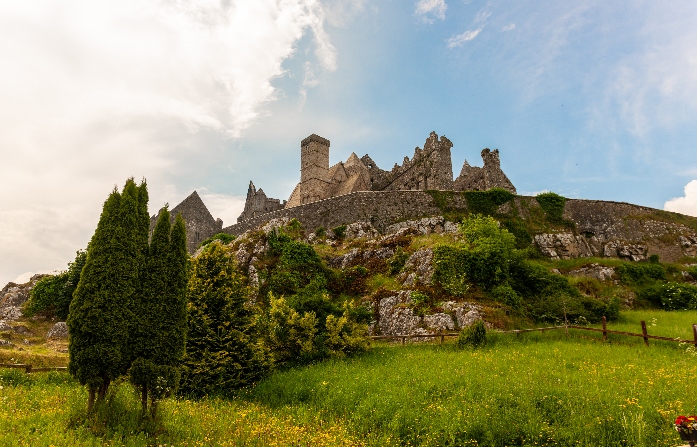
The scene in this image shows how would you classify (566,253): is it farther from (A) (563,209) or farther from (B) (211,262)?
(B) (211,262)

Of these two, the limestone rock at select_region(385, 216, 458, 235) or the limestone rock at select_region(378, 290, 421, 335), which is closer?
the limestone rock at select_region(378, 290, 421, 335)

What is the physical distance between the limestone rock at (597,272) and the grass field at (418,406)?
13.9 meters

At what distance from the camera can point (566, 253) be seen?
34.8 meters

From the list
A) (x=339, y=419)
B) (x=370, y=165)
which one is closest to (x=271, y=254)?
(x=339, y=419)

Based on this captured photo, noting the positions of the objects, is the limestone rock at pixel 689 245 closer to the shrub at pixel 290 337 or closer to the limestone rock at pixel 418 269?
the limestone rock at pixel 418 269

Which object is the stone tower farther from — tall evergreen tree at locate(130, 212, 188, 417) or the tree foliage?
tall evergreen tree at locate(130, 212, 188, 417)

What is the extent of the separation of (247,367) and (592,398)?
1123 centimetres

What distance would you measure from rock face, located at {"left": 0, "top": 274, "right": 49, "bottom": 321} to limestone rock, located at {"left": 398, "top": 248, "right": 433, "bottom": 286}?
30568mm

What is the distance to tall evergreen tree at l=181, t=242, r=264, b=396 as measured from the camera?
14.4 meters

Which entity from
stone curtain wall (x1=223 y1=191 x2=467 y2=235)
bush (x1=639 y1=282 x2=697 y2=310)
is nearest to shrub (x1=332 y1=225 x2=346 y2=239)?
stone curtain wall (x1=223 y1=191 x2=467 y2=235)

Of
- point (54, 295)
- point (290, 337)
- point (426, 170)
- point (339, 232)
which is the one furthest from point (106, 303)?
point (426, 170)

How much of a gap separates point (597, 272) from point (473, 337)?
57.1ft

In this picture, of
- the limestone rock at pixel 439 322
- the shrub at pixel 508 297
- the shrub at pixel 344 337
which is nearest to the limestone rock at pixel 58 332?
the shrub at pixel 344 337

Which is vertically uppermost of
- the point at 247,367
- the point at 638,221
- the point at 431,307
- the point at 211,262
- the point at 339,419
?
the point at 638,221
